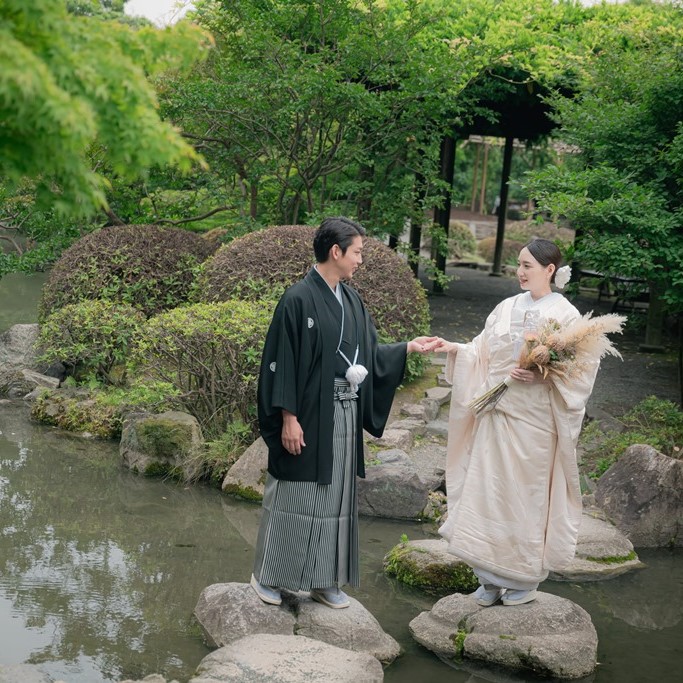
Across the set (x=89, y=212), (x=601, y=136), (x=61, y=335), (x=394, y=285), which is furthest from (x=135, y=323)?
(x=89, y=212)

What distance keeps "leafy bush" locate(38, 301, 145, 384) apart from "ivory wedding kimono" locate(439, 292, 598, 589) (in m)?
5.07

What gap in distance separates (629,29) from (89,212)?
27.1 feet

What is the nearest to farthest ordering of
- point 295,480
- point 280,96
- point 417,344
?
point 295,480 < point 417,344 < point 280,96

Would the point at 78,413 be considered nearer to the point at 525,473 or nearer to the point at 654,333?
the point at 525,473

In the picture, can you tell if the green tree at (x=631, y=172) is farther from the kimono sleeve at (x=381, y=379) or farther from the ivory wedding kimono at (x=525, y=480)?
the kimono sleeve at (x=381, y=379)

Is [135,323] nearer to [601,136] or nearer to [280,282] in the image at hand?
[280,282]

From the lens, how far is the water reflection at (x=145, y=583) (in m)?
4.84

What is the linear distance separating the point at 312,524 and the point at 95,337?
5.20m

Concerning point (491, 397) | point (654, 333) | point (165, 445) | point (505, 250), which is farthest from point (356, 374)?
point (505, 250)

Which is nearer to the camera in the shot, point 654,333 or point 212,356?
point 212,356

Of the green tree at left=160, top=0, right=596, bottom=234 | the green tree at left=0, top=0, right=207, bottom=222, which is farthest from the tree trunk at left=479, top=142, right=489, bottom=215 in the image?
the green tree at left=0, top=0, right=207, bottom=222

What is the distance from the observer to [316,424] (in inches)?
191

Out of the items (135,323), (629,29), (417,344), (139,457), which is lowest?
(139,457)

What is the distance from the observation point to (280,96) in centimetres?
1118
